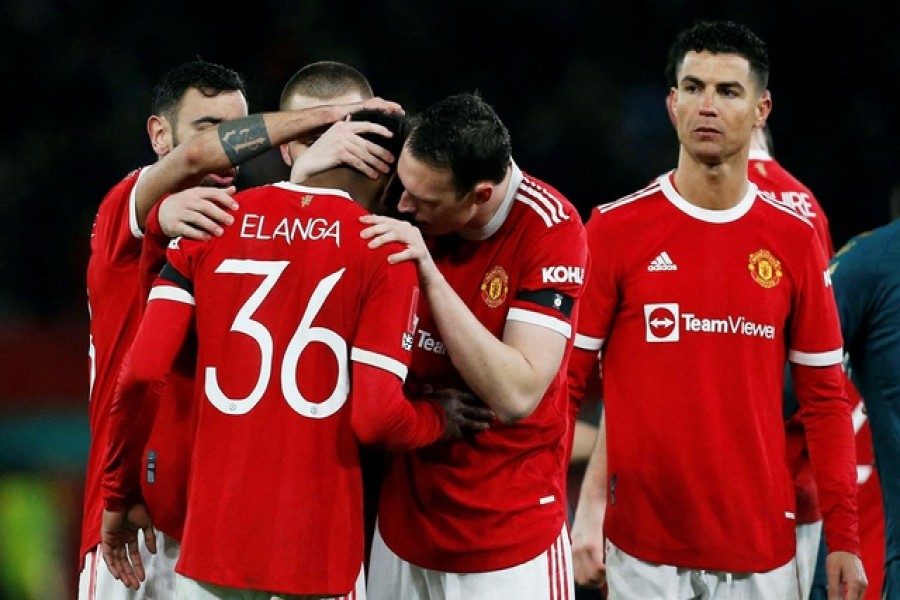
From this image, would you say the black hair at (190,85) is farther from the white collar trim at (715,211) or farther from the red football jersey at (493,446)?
the white collar trim at (715,211)

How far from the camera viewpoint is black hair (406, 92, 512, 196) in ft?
10.6

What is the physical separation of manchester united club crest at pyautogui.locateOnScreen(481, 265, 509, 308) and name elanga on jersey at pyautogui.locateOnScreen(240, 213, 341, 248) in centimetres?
53

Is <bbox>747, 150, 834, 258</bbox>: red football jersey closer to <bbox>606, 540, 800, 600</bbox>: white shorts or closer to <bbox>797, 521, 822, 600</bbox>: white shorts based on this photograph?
<bbox>797, 521, 822, 600</bbox>: white shorts

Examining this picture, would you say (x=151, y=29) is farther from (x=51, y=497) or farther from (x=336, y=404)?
(x=336, y=404)

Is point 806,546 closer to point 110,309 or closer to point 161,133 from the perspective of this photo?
point 110,309

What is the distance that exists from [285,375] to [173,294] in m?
0.34

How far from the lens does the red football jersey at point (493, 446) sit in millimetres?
3436

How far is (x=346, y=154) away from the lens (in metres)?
3.17

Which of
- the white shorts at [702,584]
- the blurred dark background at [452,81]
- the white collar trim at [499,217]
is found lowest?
the white shorts at [702,584]

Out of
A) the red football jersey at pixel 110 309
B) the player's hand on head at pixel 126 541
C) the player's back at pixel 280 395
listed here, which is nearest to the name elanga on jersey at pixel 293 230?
the player's back at pixel 280 395

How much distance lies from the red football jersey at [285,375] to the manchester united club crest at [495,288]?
39 cm

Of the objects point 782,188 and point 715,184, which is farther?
point 782,188

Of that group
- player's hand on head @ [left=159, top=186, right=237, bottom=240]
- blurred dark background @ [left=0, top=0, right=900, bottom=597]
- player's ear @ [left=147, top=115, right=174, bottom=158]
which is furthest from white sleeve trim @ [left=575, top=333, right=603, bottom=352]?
blurred dark background @ [left=0, top=0, right=900, bottom=597]

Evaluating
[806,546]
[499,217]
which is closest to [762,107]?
[499,217]
